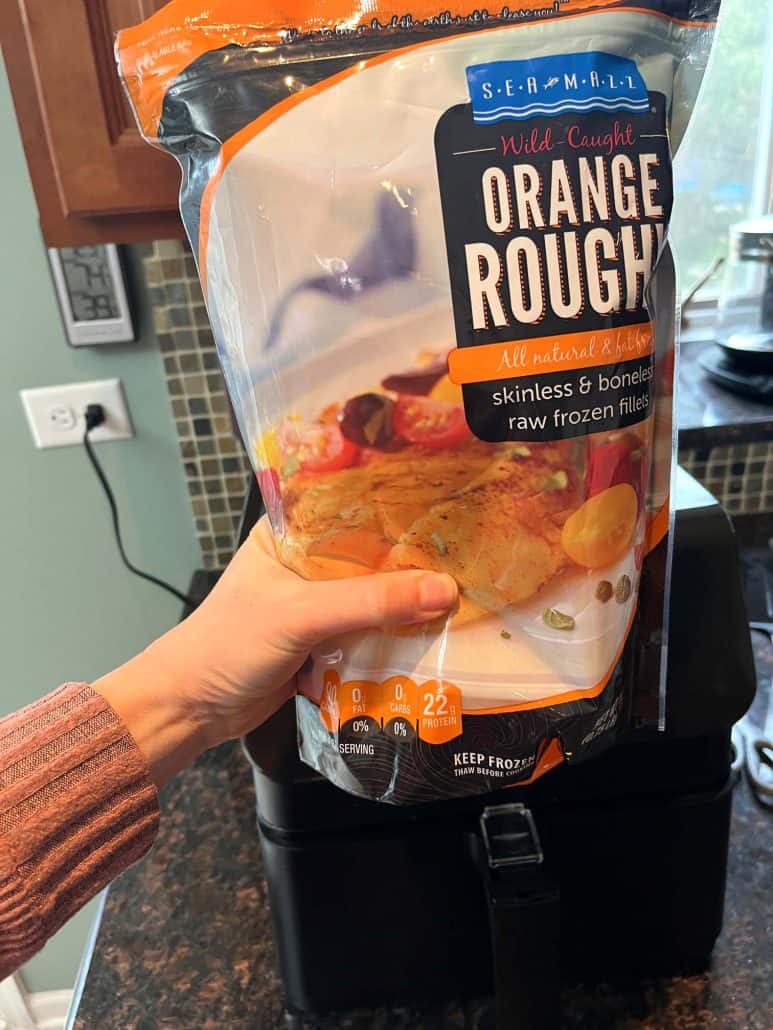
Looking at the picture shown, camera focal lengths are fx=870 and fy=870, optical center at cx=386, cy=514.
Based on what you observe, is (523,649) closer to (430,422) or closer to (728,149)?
(430,422)

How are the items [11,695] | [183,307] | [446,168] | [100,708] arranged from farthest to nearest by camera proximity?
[11,695] → [183,307] → [100,708] → [446,168]

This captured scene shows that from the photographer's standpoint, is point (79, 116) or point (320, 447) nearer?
point (320, 447)

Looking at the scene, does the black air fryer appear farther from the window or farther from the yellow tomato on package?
the window

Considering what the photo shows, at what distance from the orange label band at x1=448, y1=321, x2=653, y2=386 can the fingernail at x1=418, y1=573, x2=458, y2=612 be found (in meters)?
0.09

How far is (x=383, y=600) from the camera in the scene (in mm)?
414

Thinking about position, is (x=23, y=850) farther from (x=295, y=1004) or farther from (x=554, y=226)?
(x=554, y=226)

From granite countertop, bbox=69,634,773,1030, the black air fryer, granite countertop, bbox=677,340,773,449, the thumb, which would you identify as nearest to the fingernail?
the thumb

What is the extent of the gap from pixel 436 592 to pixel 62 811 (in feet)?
0.81

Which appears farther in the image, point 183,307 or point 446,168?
point 183,307

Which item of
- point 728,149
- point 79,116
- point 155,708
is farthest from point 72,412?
point 728,149

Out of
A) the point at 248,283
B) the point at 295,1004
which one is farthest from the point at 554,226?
the point at 295,1004

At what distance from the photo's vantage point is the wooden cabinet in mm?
639

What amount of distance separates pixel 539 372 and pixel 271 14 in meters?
0.20

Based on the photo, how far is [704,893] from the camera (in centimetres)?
57
